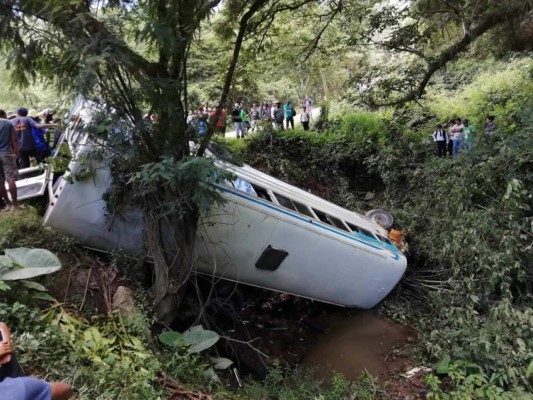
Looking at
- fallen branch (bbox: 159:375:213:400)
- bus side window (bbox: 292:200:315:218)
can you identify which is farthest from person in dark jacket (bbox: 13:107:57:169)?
fallen branch (bbox: 159:375:213:400)

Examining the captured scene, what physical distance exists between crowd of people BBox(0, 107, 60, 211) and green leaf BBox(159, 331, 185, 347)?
2931 mm

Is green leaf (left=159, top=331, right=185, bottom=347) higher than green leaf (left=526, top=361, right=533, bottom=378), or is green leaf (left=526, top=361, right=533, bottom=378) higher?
green leaf (left=159, top=331, right=185, bottom=347)

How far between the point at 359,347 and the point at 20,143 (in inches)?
288

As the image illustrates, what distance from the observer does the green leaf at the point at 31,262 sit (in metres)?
4.93

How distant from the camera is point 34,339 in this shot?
14.1ft

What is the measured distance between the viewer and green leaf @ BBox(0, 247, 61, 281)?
4926mm

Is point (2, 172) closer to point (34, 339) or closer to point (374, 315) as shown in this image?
point (34, 339)

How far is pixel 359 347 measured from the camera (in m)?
8.83

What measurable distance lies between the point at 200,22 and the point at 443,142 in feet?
33.3

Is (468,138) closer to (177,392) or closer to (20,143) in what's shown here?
(177,392)

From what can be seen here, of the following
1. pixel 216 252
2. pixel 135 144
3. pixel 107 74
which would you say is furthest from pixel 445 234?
pixel 107 74

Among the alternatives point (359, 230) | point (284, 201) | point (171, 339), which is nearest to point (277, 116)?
point (359, 230)

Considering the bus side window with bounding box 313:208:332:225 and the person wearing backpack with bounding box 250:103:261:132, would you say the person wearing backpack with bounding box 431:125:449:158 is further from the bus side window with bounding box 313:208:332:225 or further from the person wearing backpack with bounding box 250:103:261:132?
the bus side window with bounding box 313:208:332:225

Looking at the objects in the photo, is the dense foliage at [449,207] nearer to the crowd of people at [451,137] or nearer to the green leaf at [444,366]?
the green leaf at [444,366]
